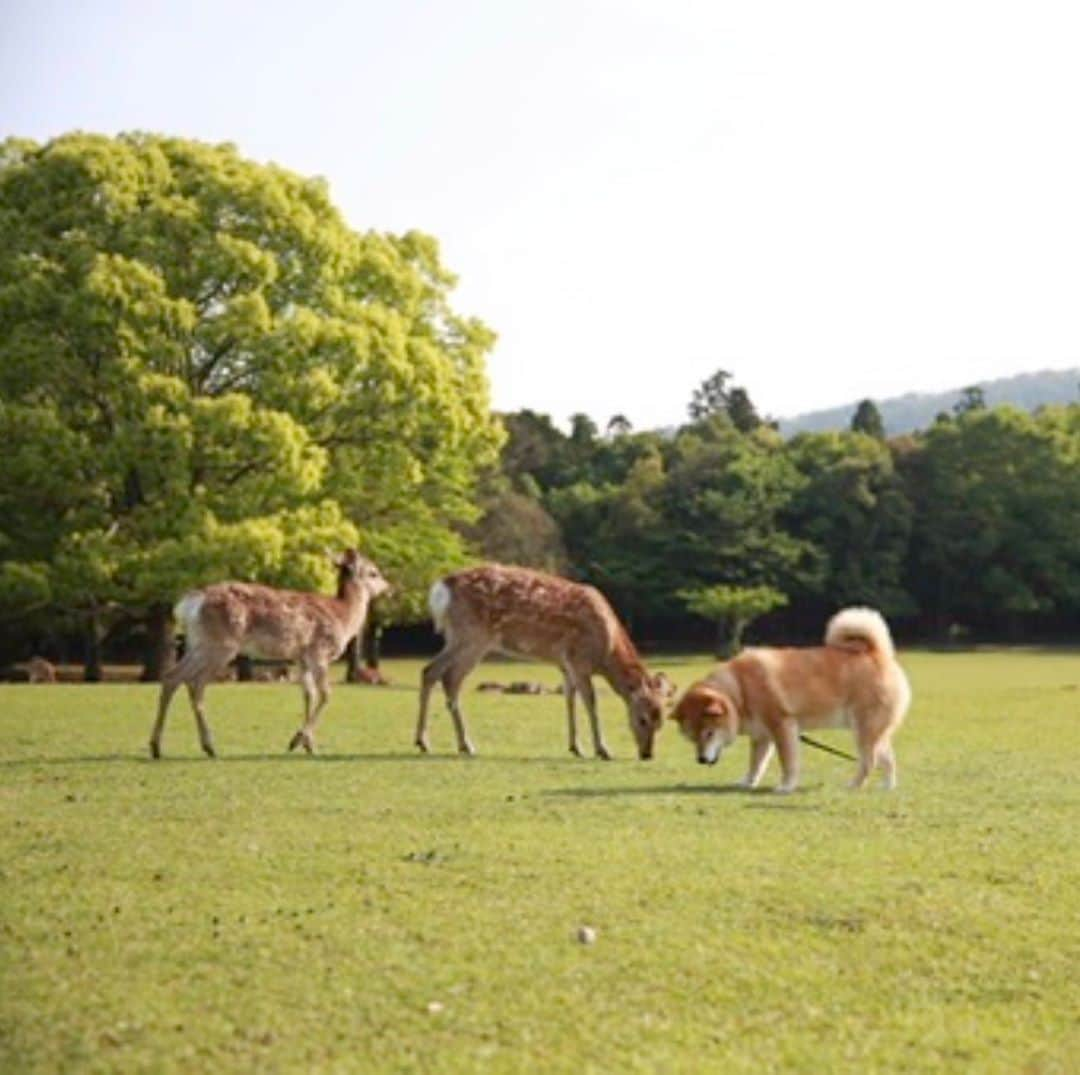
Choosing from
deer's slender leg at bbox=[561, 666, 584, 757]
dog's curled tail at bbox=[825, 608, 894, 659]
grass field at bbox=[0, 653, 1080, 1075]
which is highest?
dog's curled tail at bbox=[825, 608, 894, 659]

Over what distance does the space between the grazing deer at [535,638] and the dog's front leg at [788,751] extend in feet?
11.0

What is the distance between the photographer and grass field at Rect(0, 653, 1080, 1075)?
550cm

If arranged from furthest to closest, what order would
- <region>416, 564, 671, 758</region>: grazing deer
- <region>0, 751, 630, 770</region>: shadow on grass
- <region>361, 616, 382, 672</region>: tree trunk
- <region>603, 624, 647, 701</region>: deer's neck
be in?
<region>361, 616, 382, 672</region>: tree trunk → <region>603, 624, 647, 701</region>: deer's neck → <region>416, 564, 671, 758</region>: grazing deer → <region>0, 751, 630, 770</region>: shadow on grass

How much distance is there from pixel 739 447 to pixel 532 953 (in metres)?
61.0

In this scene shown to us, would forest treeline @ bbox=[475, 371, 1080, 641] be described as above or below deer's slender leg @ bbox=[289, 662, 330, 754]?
above

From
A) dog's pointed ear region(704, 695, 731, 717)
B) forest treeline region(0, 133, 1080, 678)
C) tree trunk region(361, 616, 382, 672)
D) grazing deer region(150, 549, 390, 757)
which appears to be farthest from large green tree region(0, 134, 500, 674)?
dog's pointed ear region(704, 695, 731, 717)

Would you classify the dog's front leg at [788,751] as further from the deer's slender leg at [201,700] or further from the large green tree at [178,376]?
the large green tree at [178,376]

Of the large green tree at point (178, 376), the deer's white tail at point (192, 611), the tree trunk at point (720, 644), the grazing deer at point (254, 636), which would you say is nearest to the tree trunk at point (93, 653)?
the large green tree at point (178, 376)

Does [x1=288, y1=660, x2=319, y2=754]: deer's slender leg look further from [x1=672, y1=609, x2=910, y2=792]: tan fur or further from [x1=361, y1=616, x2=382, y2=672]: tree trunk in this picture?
[x1=361, y1=616, x2=382, y2=672]: tree trunk

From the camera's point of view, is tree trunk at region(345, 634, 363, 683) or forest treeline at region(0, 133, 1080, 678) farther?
tree trunk at region(345, 634, 363, 683)

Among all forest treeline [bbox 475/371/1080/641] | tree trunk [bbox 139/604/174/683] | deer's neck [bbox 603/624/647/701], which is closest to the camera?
deer's neck [bbox 603/624/647/701]

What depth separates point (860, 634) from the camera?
470 inches

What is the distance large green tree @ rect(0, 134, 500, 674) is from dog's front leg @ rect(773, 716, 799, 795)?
16683 mm

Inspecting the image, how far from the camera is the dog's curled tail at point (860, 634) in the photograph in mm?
11773
